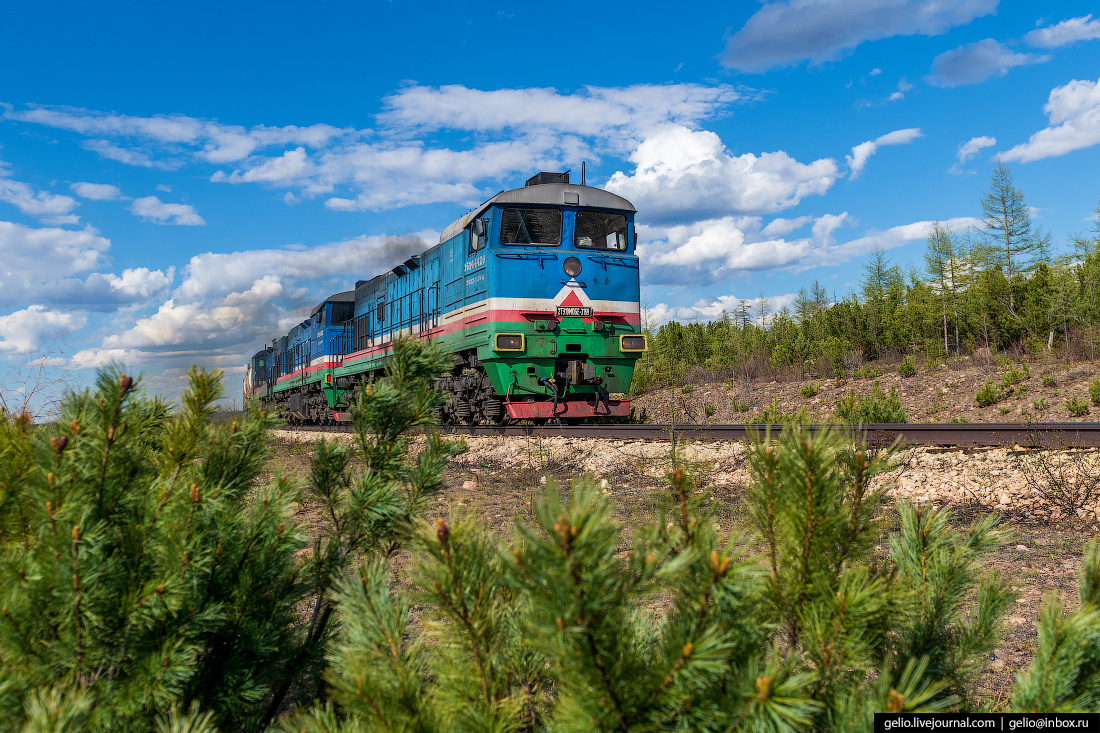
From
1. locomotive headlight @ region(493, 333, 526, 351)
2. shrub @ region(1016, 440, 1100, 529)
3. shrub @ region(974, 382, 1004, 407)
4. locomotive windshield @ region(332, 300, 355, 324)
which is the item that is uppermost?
locomotive windshield @ region(332, 300, 355, 324)

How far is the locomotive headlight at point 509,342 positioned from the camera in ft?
37.1

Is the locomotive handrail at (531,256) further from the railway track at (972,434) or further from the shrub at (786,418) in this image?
the shrub at (786,418)

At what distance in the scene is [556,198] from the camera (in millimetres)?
12219

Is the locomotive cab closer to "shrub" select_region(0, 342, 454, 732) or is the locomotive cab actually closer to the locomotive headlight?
the locomotive headlight

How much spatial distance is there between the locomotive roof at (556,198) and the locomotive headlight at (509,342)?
8.55 ft

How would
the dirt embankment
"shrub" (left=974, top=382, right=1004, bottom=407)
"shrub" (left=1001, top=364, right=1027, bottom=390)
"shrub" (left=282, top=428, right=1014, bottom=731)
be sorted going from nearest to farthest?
"shrub" (left=282, top=428, right=1014, bottom=731) → the dirt embankment → "shrub" (left=974, top=382, right=1004, bottom=407) → "shrub" (left=1001, top=364, right=1027, bottom=390)

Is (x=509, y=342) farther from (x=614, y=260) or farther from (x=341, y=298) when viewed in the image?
(x=341, y=298)

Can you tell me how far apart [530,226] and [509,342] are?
246cm

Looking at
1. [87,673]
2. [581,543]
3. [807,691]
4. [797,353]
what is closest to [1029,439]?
[807,691]

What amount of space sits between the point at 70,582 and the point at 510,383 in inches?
408

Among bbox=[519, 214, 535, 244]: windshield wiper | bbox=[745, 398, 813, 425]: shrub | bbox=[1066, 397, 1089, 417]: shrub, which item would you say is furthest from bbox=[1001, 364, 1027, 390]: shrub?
bbox=[519, 214, 535, 244]: windshield wiper

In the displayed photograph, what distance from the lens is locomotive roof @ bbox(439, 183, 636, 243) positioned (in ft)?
39.3

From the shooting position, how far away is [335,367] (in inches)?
795

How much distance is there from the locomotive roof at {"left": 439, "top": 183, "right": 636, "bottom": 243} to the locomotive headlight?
2605 mm
